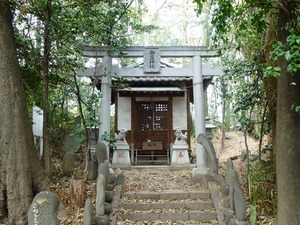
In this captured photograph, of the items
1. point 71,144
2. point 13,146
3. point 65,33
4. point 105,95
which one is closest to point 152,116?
point 71,144

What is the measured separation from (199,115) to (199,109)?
0.58 feet

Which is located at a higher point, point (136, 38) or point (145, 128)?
point (136, 38)

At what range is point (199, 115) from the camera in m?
8.64

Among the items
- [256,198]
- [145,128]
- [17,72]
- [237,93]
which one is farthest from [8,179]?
[145,128]

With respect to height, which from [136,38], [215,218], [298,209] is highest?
[136,38]

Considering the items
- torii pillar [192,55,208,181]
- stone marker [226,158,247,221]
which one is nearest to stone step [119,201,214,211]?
stone marker [226,158,247,221]

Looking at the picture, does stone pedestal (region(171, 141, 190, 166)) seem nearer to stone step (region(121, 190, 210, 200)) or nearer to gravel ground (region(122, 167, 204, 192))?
gravel ground (region(122, 167, 204, 192))

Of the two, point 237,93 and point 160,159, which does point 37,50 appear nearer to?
point 237,93

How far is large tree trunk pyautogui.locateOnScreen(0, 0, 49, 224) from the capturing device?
4797mm

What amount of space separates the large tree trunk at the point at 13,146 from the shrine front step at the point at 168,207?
1855 mm

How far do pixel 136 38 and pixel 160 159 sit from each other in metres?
12.0

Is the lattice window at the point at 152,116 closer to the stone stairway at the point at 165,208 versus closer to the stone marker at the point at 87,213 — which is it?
the stone stairway at the point at 165,208

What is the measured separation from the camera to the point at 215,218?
5930 mm

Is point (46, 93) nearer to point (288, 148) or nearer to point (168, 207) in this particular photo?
point (168, 207)
